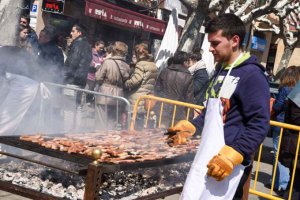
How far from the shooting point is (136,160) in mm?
3641

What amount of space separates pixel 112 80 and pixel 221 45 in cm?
492

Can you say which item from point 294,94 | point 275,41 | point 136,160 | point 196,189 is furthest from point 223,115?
point 275,41

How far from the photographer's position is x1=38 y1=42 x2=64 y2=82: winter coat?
8055 mm

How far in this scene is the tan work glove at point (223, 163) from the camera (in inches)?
111

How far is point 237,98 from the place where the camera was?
3078mm

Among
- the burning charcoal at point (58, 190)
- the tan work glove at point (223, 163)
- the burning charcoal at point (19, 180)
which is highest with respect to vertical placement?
Result: the tan work glove at point (223, 163)

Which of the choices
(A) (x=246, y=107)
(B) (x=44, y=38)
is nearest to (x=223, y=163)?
(A) (x=246, y=107)

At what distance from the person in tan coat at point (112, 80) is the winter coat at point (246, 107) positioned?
479 centimetres

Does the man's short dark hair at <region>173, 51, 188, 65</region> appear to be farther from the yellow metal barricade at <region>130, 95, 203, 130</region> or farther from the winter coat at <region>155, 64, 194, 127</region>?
the yellow metal barricade at <region>130, 95, 203, 130</region>

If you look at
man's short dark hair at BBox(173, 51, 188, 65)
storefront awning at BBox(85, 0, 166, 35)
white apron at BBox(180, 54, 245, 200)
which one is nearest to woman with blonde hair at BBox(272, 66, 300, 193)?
man's short dark hair at BBox(173, 51, 188, 65)

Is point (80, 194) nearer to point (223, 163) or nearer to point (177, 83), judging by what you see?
point (223, 163)

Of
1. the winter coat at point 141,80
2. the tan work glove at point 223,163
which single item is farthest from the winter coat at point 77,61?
the tan work glove at point 223,163

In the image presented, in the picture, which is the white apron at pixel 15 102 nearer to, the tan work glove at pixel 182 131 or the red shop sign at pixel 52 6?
the tan work glove at pixel 182 131

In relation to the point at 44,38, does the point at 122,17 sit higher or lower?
higher
